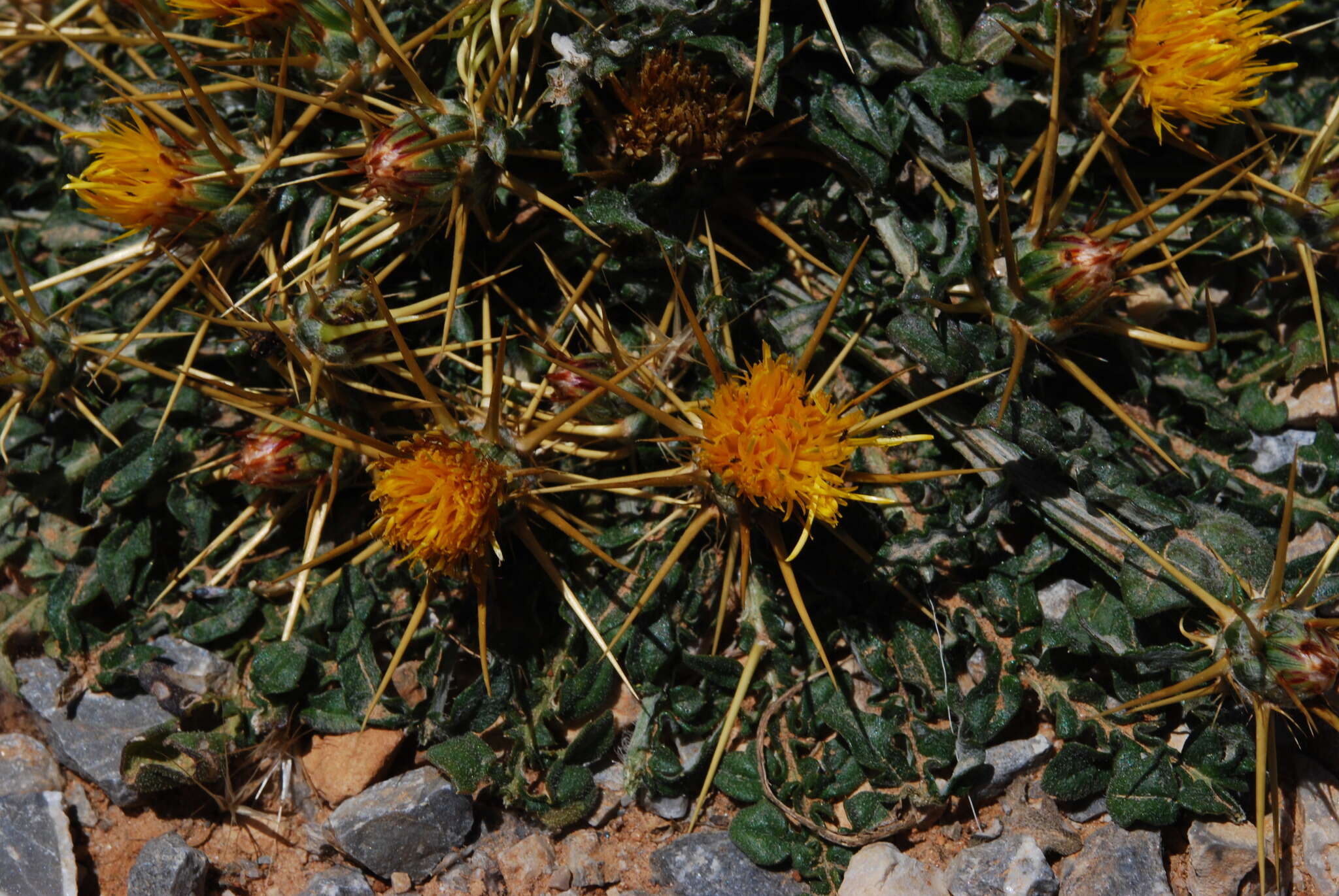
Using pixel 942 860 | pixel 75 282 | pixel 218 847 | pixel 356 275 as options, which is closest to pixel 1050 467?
pixel 942 860

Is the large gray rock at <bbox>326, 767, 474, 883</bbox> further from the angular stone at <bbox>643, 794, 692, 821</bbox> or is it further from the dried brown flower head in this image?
the dried brown flower head

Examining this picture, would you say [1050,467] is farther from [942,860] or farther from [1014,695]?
[942,860]

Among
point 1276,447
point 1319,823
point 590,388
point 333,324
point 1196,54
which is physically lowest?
point 1319,823

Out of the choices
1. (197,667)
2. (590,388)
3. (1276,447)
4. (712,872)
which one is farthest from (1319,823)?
(197,667)

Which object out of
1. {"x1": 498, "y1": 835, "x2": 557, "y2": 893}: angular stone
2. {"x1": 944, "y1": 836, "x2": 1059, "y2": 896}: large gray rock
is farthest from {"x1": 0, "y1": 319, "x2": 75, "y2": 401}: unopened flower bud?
{"x1": 944, "y1": 836, "x2": 1059, "y2": 896}: large gray rock

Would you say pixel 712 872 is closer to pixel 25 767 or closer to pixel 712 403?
pixel 712 403

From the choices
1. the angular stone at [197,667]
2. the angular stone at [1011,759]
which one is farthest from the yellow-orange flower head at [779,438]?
the angular stone at [197,667]
